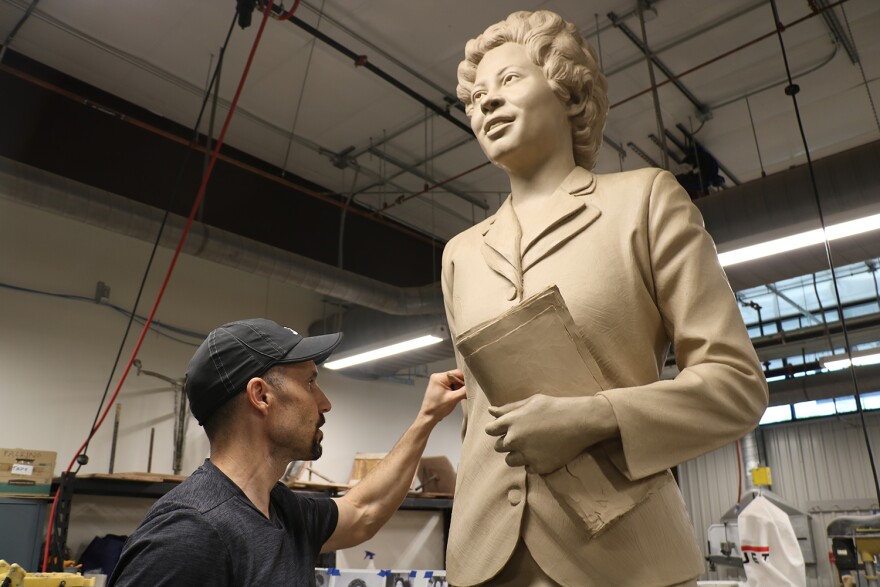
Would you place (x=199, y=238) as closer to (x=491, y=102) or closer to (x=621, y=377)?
(x=491, y=102)

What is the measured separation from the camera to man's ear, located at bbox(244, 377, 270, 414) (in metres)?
1.84

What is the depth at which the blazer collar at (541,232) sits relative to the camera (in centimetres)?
146

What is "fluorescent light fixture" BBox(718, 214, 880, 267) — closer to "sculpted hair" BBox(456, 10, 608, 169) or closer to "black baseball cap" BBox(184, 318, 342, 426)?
"sculpted hair" BBox(456, 10, 608, 169)

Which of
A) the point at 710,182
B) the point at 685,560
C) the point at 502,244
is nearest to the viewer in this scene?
the point at 685,560

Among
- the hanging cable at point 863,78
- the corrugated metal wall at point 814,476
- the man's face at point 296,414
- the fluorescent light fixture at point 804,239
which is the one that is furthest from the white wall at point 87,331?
the corrugated metal wall at point 814,476

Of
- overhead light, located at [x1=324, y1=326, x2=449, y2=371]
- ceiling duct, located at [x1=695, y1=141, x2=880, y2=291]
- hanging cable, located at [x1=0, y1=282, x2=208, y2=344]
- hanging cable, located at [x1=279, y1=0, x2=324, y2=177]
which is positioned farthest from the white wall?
ceiling duct, located at [x1=695, y1=141, x2=880, y2=291]

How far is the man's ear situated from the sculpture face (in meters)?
0.81

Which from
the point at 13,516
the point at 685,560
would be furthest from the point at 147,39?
the point at 685,560

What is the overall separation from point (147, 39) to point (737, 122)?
6049mm

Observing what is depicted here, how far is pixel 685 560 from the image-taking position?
1.25 metres

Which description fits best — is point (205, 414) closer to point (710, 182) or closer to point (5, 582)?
point (5, 582)

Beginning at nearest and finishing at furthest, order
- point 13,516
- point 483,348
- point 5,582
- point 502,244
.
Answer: point 483,348 < point 502,244 < point 5,582 < point 13,516

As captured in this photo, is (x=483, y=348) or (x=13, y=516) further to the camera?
(x=13, y=516)

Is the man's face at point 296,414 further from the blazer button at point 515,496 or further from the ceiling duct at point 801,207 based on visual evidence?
the ceiling duct at point 801,207
